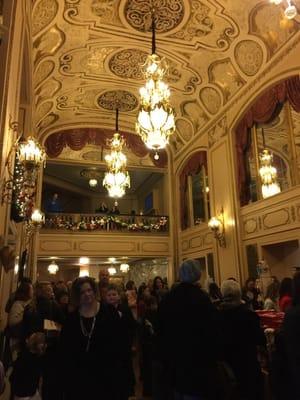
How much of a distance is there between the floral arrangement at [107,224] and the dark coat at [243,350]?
1015 centimetres

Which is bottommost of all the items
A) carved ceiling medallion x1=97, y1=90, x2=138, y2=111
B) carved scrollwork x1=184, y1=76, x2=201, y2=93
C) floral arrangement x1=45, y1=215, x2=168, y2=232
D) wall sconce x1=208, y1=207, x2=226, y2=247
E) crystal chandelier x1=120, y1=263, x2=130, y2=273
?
crystal chandelier x1=120, y1=263, x2=130, y2=273

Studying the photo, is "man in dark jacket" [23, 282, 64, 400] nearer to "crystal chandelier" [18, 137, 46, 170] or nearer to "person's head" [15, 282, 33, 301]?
"person's head" [15, 282, 33, 301]

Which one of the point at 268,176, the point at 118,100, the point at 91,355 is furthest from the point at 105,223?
the point at 91,355

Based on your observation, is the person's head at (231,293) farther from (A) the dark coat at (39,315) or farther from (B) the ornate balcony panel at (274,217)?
(B) the ornate balcony panel at (274,217)

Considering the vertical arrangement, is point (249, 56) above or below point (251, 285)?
above

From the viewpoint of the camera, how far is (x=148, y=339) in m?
4.64

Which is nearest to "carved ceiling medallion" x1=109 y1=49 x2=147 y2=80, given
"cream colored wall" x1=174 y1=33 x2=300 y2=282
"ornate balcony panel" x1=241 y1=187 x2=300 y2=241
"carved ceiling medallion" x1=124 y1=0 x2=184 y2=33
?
"carved ceiling medallion" x1=124 y1=0 x2=184 y2=33

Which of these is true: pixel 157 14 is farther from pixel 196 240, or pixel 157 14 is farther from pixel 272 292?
pixel 196 240

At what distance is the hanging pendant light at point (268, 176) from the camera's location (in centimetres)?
805

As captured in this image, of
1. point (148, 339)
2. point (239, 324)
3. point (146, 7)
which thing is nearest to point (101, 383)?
point (239, 324)

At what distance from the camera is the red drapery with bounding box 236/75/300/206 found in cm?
734

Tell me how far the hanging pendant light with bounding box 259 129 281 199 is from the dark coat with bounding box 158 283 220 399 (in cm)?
608

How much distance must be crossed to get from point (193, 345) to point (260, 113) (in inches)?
284

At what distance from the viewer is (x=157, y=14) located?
7.64 m
